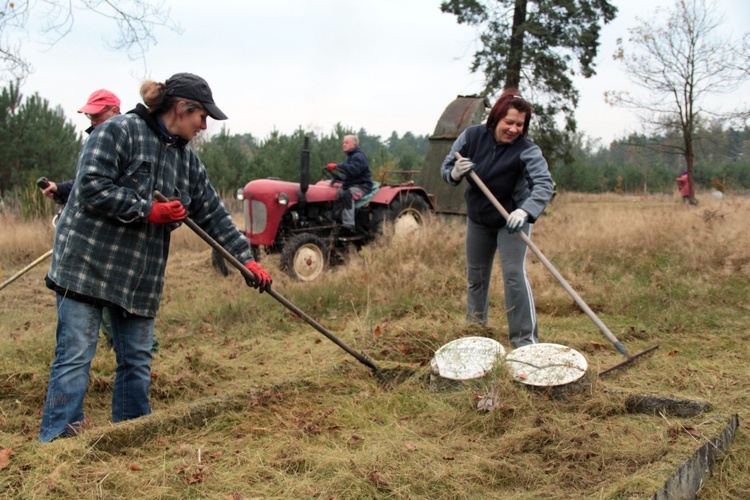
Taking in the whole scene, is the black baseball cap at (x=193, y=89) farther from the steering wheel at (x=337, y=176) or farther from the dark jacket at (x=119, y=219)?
the steering wheel at (x=337, y=176)

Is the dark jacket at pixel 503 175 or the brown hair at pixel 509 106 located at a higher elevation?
the brown hair at pixel 509 106

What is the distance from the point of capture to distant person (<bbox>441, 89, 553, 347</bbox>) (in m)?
4.27

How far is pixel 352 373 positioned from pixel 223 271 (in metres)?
4.82

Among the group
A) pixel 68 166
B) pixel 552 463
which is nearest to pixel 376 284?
pixel 552 463

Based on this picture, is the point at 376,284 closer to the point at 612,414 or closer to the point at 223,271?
the point at 223,271

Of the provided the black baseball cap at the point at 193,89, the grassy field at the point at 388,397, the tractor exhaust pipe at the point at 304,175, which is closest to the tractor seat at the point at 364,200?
the tractor exhaust pipe at the point at 304,175

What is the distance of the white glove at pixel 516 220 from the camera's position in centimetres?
414

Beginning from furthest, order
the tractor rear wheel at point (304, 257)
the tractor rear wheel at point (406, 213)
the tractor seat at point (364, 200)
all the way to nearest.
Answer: the tractor rear wheel at point (406, 213) → the tractor seat at point (364, 200) → the tractor rear wheel at point (304, 257)

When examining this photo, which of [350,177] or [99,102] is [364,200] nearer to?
[350,177]

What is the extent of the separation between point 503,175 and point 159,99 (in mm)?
2243

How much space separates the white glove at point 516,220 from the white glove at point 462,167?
47 cm

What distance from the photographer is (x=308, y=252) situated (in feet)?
27.8

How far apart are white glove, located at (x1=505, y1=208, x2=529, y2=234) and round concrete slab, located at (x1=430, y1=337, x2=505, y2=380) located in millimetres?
695

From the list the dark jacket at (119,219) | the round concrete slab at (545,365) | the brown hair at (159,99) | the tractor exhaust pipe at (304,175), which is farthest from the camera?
the tractor exhaust pipe at (304,175)
